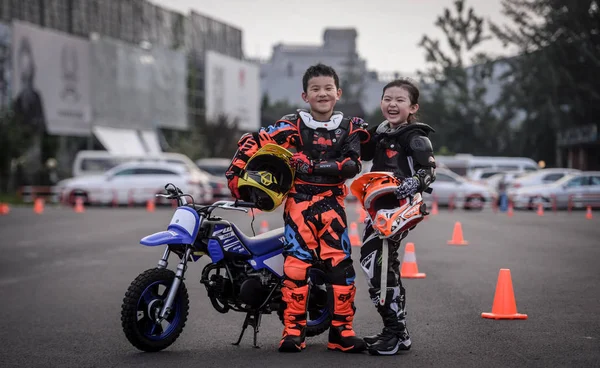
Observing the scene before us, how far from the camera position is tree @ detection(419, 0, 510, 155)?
7591cm

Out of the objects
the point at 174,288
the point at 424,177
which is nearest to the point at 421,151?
the point at 424,177

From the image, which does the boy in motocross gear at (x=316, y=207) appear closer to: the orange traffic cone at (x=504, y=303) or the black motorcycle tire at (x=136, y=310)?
the black motorcycle tire at (x=136, y=310)

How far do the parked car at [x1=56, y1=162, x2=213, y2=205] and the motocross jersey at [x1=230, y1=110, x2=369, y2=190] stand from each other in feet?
90.1

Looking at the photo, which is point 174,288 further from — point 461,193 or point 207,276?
point 461,193

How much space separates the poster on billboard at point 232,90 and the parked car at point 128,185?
32831 millimetres

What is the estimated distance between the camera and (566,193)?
32000 mm

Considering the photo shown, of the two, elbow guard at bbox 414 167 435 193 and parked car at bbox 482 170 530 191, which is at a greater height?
elbow guard at bbox 414 167 435 193

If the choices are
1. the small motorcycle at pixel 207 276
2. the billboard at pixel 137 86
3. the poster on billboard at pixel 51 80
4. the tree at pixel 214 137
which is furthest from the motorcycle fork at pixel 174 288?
the tree at pixel 214 137

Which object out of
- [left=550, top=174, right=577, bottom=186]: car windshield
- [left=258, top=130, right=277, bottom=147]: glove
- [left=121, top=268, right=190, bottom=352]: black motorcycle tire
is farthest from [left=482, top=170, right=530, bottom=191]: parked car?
[left=121, top=268, right=190, bottom=352]: black motorcycle tire

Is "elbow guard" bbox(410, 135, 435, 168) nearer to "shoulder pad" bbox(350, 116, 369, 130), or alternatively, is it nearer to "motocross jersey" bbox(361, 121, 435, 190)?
"motocross jersey" bbox(361, 121, 435, 190)

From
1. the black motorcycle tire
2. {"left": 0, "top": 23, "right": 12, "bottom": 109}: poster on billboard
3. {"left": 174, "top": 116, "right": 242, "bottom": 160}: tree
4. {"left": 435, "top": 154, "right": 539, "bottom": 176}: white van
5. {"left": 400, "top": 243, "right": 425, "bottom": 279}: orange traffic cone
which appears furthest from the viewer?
{"left": 174, "top": 116, "right": 242, "bottom": 160}: tree

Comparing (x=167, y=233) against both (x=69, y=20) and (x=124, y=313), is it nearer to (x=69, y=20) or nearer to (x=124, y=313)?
(x=124, y=313)

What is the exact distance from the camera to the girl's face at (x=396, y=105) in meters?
Answer: 6.61

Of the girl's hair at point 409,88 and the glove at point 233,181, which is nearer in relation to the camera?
the glove at point 233,181
